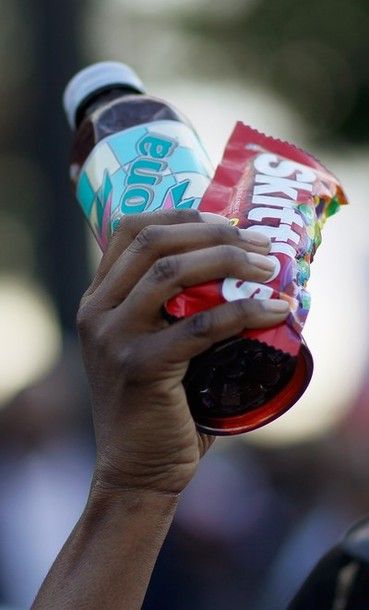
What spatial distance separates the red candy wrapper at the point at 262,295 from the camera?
1270mm

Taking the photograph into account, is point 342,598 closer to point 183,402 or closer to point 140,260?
point 183,402

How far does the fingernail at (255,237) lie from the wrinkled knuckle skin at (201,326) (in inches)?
3.8

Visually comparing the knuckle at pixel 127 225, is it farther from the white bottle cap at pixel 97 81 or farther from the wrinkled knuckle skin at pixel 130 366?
the white bottle cap at pixel 97 81

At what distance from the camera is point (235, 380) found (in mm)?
1360

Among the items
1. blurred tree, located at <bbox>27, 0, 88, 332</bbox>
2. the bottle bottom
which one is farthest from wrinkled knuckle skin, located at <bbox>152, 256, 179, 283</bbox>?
blurred tree, located at <bbox>27, 0, 88, 332</bbox>

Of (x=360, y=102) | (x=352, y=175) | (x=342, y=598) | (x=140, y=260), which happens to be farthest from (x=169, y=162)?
(x=360, y=102)

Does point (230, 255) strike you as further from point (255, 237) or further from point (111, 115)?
point (111, 115)

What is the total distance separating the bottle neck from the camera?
177 cm

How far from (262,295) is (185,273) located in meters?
0.09

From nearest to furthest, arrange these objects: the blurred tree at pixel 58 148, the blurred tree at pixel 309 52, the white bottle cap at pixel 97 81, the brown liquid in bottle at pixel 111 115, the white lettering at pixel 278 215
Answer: the white lettering at pixel 278 215 → the brown liquid in bottle at pixel 111 115 → the white bottle cap at pixel 97 81 → the blurred tree at pixel 58 148 → the blurred tree at pixel 309 52

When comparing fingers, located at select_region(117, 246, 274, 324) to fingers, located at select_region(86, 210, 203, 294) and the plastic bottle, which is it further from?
the plastic bottle

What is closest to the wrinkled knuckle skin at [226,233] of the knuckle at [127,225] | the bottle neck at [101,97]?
the knuckle at [127,225]

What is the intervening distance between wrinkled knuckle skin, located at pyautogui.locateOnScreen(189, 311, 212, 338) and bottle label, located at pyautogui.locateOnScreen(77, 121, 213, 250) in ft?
0.80

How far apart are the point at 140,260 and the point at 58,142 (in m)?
Result: 3.80
